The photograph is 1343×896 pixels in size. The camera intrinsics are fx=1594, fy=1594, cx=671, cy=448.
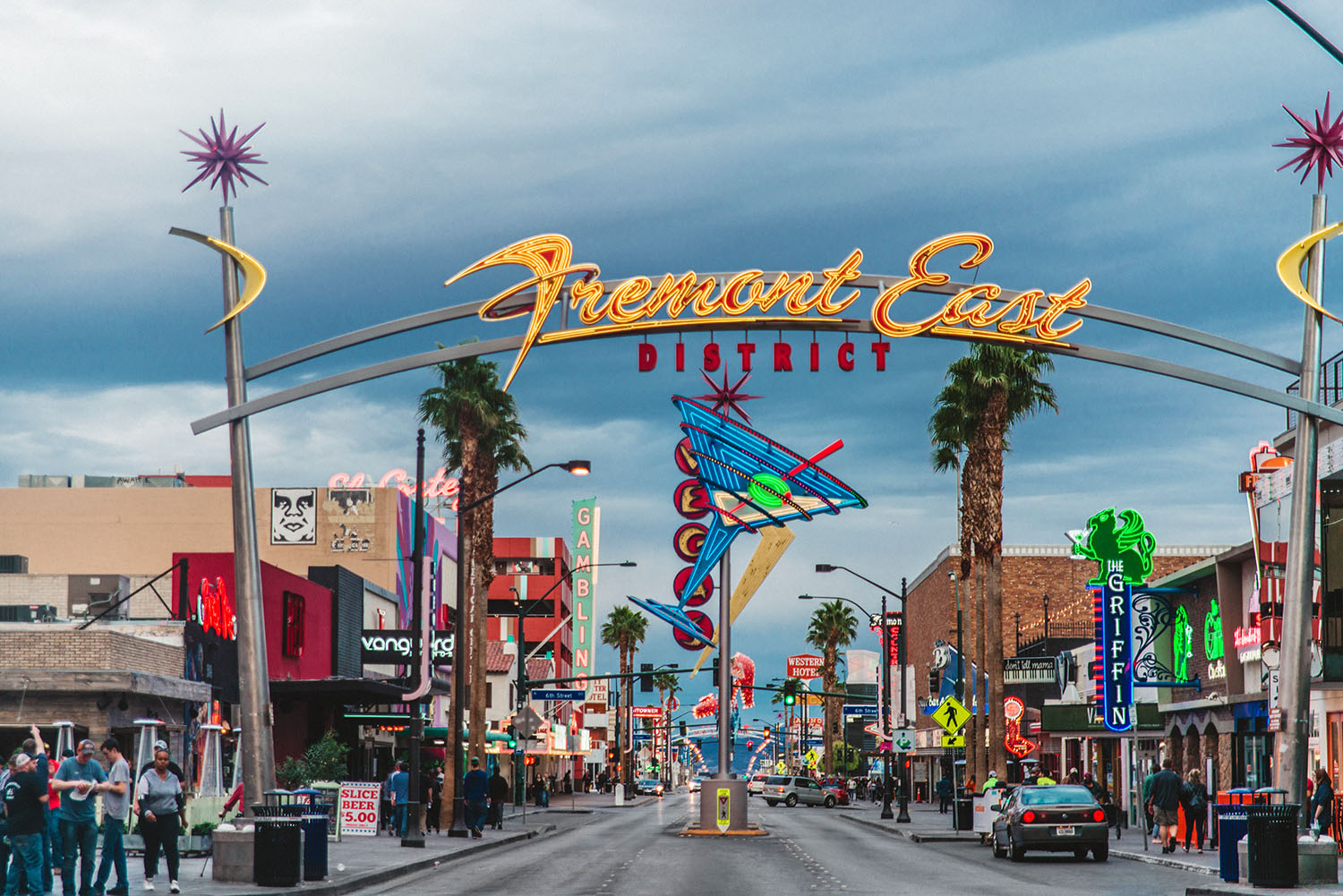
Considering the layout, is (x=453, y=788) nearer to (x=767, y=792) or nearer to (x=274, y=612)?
(x=274, y=612)

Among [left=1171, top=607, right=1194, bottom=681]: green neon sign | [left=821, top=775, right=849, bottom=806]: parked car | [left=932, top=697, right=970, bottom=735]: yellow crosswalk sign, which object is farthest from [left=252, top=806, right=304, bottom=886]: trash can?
[left=821, top=775, right=849, bottom=806]: parked car

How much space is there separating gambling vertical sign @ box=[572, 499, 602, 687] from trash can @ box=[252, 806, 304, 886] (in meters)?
106

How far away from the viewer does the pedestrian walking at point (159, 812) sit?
20656 millimetres

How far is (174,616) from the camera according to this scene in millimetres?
42062

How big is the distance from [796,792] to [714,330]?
64.9 m

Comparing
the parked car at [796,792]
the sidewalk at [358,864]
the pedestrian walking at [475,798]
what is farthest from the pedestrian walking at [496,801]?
the parked car at [796,792]

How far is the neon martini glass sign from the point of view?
4338 cm

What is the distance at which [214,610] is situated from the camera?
4100 centimetres

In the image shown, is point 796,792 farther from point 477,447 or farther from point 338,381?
point 338,381

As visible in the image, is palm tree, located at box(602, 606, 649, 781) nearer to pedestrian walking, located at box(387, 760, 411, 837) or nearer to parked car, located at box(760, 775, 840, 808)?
parked car, located at box(760, 775, 840, 808)

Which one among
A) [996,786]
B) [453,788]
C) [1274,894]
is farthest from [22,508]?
[1274,894]

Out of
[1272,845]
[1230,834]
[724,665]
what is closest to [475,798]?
[724,665]

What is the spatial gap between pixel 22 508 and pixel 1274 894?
56.8m

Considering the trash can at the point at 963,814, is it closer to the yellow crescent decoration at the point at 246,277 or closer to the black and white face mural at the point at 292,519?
the yellow crescent decoration at the point at 246,277
